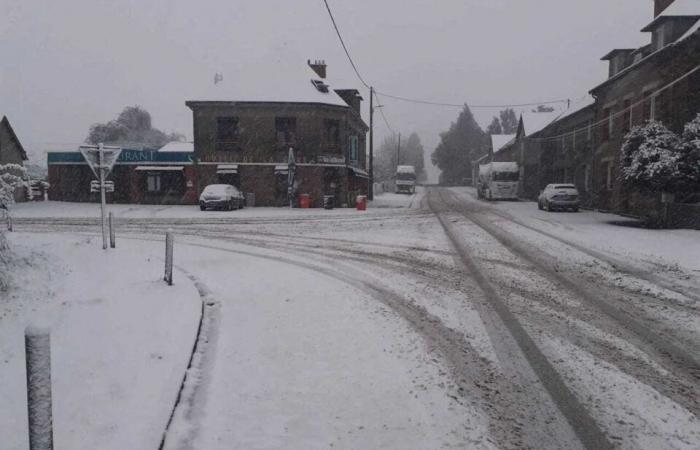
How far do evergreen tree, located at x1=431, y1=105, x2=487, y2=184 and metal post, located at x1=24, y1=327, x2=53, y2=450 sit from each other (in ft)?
316

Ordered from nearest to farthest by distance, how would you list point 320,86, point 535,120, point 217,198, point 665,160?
point 665,160, point 217,198, point 320,86, point 535,120

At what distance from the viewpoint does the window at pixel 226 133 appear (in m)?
31.8

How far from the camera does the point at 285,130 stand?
32.0 meters

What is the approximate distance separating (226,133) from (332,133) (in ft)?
22.8

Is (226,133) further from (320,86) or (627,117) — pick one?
(627,117)

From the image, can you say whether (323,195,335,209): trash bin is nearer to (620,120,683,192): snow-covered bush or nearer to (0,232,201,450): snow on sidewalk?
(620,120,683,192): snow-covered bush

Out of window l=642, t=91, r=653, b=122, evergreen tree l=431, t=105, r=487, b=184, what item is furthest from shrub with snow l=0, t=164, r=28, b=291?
evergreen tree l=431, t=105, r=487, b=184

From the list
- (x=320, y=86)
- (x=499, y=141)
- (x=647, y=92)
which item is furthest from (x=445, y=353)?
(x=499, y=141)

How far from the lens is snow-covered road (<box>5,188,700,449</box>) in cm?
355

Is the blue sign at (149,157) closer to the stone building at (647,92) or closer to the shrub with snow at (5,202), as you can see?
the shrub with snow at (5,202)

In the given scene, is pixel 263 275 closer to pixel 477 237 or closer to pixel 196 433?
pixel 196 433

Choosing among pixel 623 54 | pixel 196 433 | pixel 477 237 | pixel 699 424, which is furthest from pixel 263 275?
pixel 623 54

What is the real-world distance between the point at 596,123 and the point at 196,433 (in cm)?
3223

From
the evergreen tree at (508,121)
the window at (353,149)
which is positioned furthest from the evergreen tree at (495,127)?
the window at (353,149)
